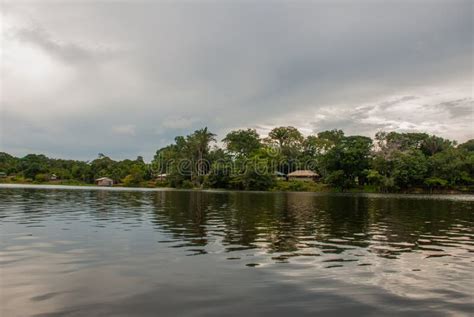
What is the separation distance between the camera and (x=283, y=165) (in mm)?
128875

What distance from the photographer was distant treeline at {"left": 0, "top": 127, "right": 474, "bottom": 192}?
90.1 m

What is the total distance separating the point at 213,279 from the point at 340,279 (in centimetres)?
349

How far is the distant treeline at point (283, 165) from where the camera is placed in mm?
90062

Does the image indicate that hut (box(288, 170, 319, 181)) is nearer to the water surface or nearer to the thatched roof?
the thatched roof

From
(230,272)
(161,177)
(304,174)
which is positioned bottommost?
(230,272)

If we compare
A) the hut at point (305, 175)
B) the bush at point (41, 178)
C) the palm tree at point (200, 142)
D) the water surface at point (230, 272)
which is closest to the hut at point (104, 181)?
the bush at point (41, 178)

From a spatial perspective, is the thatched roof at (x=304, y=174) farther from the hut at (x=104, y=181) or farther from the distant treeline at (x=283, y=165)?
the hut at (x=104, y=181)

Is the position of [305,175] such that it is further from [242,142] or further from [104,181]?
[104,181]

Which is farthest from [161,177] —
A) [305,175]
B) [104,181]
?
[305,175]

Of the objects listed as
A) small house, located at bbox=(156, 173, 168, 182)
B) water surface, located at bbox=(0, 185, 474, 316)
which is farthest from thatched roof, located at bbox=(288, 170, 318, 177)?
water surface, located at bbox=(0, 185, 474, 316)

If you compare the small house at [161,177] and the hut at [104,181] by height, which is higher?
the small house at [161,177]

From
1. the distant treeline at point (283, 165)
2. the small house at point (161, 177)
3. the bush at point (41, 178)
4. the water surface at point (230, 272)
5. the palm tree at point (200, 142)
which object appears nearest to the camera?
the water surface at point (230, 272)

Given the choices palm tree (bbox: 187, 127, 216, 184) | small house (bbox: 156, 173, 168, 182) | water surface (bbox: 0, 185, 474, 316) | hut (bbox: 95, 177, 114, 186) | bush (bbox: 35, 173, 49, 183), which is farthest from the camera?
hut (bbox: 95, 177, 114, 186)

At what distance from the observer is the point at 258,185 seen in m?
100
